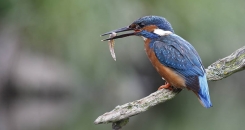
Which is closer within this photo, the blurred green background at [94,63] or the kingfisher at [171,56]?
the kingfisher at [171,56]

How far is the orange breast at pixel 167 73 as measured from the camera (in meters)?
2.29

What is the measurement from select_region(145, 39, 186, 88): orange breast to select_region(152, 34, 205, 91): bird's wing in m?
0.02

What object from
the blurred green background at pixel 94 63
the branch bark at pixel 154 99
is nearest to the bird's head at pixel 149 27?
the branch bark at pixel 154 99

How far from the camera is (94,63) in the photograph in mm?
3400

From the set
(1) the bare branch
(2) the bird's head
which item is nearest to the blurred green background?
(2) the bird's head

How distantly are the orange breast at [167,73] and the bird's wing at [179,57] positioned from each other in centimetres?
2

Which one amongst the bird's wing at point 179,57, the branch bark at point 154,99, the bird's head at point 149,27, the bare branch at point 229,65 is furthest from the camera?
the bird's head at point 149,27

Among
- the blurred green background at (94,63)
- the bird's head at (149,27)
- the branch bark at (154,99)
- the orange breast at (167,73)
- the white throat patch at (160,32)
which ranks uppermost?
the blurred green background at (94,63)

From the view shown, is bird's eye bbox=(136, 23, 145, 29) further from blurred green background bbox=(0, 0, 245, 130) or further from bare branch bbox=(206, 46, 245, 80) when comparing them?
blurred green background bbox=(0, 0, 245, 130)

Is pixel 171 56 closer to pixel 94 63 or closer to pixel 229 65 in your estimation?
pixel 229 65

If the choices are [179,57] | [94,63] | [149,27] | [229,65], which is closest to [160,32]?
[149,27]

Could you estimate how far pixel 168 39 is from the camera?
2418 millimetres

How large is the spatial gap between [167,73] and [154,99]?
1.27ft

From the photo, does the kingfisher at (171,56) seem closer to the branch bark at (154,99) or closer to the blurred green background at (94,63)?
the branch bark at (154,99)
